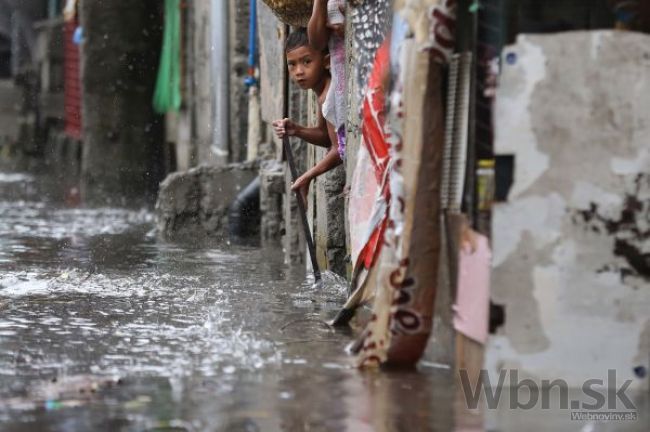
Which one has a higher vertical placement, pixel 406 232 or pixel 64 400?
pixel 406 232

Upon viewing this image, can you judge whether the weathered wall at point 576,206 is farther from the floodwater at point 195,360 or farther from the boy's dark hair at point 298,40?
the boy's dark hair at point 298,40

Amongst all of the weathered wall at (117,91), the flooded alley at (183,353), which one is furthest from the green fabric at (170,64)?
the flooded alley at (183,353)

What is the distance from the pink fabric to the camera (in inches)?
191

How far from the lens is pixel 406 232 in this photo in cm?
516

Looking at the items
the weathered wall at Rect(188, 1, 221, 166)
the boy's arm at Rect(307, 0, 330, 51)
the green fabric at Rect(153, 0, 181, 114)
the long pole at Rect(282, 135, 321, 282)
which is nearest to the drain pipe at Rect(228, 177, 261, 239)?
the weathered wall at Rect(188, 1, 221, 166)

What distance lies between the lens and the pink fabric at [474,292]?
15.9 feet

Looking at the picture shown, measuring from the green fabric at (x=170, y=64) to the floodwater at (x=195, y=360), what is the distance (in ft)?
27.5

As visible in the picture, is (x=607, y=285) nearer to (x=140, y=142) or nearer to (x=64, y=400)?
(x=64, y=400)

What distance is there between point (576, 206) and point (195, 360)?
1655 millimetres

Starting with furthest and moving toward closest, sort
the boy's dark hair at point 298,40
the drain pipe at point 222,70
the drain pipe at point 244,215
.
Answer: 1. the drain pipe at point 222,70
2. the drain pipe at point 244,215
3. the boy's dark hair at point 298,40

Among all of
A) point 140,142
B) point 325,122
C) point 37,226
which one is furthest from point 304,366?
point 140,142

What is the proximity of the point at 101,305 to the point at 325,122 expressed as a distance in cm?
164

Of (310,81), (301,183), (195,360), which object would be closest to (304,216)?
(301,183)

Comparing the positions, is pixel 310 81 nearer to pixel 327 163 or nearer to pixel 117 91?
pixel 327 163
